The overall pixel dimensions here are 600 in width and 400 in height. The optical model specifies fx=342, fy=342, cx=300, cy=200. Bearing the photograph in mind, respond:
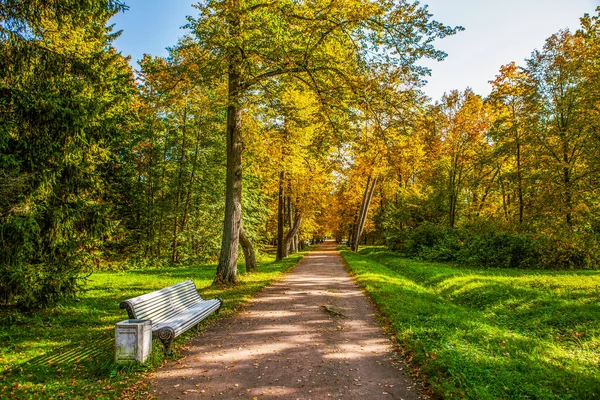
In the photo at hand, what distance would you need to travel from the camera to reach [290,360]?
523cm

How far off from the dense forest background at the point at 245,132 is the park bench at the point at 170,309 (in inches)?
109

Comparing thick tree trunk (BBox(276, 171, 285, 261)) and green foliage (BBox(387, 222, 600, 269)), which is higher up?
thick tree trunk (BBox(276, 171, 285, 261))

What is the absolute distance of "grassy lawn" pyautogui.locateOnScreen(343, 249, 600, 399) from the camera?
4.20 m

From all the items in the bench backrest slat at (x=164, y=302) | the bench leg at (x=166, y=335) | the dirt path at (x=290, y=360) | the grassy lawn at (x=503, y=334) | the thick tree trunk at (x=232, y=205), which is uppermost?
the thick tree trunk at (x=232, y=205)

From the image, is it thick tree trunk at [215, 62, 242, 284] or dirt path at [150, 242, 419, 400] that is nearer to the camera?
dirt path at [150, 242, 419, 400]

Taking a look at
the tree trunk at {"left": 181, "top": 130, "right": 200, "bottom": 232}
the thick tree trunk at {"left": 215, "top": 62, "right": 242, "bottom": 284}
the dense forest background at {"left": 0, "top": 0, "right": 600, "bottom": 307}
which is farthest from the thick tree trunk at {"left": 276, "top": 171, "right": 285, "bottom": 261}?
the thick tree trunk at {"left": 215, "top": 62, "right": 242, "bottom": 284}

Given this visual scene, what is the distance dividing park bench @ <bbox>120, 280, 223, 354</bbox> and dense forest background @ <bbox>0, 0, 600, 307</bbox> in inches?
109

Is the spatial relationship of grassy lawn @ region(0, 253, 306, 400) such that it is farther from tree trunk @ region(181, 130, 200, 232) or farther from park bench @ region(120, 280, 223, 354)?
tree trunk @ region(181, 130, 200, 232)

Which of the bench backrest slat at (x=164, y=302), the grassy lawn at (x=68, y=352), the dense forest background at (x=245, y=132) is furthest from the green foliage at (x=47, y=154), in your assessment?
the bench backrest slat at (x=164, y=302)

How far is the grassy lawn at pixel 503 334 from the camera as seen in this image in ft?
13.8

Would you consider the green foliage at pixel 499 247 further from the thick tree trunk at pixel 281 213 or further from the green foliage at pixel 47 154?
the green foliage at pixel 47 154

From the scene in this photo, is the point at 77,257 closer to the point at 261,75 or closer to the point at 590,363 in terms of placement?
the point at 261,75

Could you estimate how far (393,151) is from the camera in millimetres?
10750

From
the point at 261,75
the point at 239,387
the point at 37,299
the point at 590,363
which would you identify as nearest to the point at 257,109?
the point at 261,75
